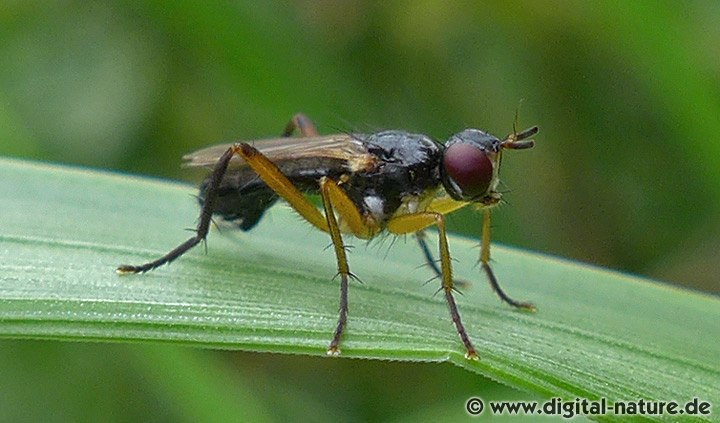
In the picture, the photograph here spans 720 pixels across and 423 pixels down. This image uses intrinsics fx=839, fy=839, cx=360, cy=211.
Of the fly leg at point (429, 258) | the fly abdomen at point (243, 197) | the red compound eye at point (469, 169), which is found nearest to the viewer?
the red compound eye at point (469, 169)

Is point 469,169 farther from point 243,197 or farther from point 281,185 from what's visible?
→ point 243,197

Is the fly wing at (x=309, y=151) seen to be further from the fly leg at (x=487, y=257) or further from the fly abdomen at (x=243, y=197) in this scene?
the fly leg at (x=487, y=257)

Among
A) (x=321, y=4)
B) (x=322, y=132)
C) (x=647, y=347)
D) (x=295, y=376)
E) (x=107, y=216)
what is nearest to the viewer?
(x=647, y=347)

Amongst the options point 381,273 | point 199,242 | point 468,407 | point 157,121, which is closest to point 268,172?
point 199,242

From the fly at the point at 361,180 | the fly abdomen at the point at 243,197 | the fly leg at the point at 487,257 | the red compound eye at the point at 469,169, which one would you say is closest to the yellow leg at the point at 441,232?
the fly at the point at 361,180

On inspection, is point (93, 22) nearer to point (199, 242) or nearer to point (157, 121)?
point (157, 121)
